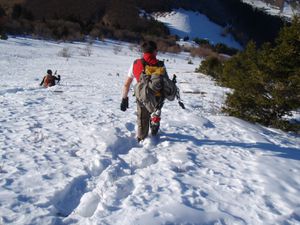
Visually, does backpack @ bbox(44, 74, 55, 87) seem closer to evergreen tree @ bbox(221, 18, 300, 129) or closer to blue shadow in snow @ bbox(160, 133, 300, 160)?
evergreen tree @ bbox(221, 18, 300, 129)

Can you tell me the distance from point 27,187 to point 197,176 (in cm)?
249

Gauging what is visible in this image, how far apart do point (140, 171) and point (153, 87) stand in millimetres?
1614

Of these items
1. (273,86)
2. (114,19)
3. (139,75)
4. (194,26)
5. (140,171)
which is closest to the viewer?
(140,171)

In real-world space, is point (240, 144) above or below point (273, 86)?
below

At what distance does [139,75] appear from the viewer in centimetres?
615

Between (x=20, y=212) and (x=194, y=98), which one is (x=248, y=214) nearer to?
(x=20, y=212)

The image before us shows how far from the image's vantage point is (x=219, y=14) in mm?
137375

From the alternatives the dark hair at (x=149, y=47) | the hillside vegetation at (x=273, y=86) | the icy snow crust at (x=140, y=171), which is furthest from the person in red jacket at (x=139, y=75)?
the hillside vegetation at (x=273, y=86)

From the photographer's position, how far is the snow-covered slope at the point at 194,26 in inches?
4333

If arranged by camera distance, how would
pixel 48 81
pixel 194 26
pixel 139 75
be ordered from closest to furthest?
pixel 139 75 < pixel 48 81 < pixel 194 26

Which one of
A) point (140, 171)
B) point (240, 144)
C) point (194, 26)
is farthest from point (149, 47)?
point (194, 26)

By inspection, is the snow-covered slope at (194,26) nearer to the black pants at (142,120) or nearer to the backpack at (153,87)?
the black pants at (142,120)

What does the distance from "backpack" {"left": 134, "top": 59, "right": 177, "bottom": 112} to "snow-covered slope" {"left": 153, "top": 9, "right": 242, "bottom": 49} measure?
101119mm

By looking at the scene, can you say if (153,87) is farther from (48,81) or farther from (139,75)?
(48,81)
